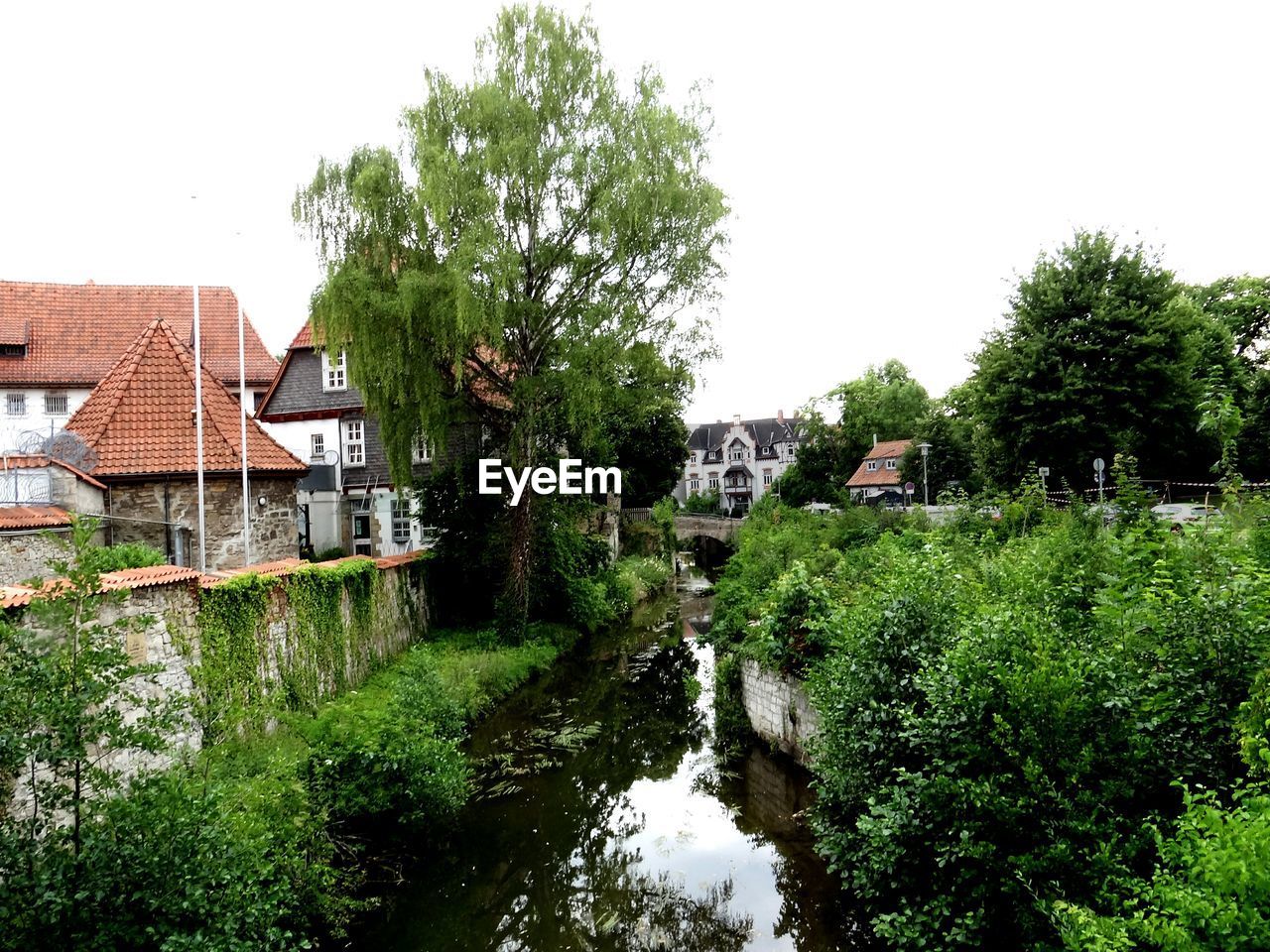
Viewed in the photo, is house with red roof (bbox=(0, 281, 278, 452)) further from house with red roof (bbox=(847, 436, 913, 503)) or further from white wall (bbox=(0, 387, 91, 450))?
house with red roof (bbox=(847, 436, 913, 503))

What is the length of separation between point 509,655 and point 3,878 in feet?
41.7

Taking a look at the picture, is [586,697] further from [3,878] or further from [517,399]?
[3,878]

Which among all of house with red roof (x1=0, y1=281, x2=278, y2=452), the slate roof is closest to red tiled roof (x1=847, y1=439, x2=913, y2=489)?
the slate roof

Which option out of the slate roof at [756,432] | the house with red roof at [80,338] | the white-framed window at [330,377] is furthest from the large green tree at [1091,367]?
the slate roof at [756,432]

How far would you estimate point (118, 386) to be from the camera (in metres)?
15.3

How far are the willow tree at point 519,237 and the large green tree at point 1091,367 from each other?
40.1ft

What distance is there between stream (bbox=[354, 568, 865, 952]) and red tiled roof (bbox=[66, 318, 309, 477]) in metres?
7.98

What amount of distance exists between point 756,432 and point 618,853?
80168 millimetres

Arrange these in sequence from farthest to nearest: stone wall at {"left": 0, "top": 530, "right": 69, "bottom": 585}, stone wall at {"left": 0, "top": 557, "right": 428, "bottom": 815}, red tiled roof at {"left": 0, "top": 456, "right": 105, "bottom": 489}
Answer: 1. red tiled roof at {"left": 0, "top": 456, "right": 105, "bottom": 489}
2. stone wall at {"left": 0, "top": 530, "right": 69, "bottom": 585}
3. stone wall at {"left": 0, "top": 557, "right": 428, "bottom": 815}

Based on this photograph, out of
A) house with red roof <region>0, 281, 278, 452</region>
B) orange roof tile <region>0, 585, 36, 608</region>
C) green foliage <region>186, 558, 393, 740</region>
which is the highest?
house with red roof <region>0, 281, 278, 452</region>

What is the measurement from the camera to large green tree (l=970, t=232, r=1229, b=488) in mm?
22328

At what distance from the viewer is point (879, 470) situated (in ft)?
→ 199

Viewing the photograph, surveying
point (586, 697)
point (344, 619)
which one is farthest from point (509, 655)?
point (344, 619)

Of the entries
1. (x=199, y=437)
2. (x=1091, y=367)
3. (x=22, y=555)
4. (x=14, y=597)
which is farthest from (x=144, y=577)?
(x=1091, y=367)
